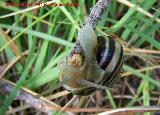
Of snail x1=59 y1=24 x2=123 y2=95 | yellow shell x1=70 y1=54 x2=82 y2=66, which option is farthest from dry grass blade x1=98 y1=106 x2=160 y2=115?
yellow shell x1=70 y1=54 x2=82 y2=66

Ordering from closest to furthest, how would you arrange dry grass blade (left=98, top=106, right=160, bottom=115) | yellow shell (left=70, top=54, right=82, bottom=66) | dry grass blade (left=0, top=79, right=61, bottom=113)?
yellow shell (left=70, top=54, right=82, bottom=66) < dry grass blade (left=98, top=106, right=160, bottom=115) < dry grass blade (left=0, top=79, right=61, bottom=113)

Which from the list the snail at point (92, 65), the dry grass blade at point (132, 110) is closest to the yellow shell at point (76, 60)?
the snail at point (92, 65)

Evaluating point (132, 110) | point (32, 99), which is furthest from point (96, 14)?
point (32, 99)

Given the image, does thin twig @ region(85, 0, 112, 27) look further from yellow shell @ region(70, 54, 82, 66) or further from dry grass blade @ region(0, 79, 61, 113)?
dry grass blade @ region(0, 79, 61, 113)

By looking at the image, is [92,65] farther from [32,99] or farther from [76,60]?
[32,99]

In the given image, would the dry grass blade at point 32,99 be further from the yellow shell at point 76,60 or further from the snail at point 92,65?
the yellow shell at point 76,60

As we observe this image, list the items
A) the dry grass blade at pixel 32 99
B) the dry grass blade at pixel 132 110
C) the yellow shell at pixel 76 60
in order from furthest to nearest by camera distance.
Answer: the dry grass blade at pixel 32 99 < the dry grass blade at pixel 132 110 < the yellow shell at pixel 76 60

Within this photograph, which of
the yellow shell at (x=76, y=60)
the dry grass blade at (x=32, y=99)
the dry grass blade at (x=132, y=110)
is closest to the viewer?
the yellow shell at (x=76, y=60)

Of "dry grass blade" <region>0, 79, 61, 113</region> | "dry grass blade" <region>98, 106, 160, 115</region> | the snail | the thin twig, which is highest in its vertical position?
the thin twig

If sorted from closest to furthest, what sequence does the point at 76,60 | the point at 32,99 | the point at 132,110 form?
the point at 76,60
the point at 132,110
the point at 32,99
